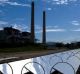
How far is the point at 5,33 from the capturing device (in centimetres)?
3025

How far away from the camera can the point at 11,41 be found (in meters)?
30.7

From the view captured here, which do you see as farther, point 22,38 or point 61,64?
point 22,38

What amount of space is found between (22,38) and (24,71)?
2509 cm

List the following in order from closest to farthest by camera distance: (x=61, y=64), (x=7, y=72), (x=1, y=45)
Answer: (x=7, y=72)
(x=61, y=64)
(x=1, y=45)

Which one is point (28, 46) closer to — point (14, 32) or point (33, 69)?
point (14, 32)

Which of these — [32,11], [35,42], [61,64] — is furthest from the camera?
[32,11]

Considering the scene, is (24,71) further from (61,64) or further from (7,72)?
(61,64)

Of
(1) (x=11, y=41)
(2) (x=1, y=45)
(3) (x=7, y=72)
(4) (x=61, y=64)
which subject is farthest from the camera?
(1) (x=11, y=41)

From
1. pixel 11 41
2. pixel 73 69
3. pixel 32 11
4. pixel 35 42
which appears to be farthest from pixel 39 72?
pixel 32 11

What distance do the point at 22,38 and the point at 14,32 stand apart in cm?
314

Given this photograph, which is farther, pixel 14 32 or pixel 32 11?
pixel 32 11

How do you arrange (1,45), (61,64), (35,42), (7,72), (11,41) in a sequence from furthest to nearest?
(35,42) < (11,41) < (1,45) < (61,64) < (7,72)

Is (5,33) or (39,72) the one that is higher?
(39,72)

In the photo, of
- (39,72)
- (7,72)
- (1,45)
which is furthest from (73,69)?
(1,45)
